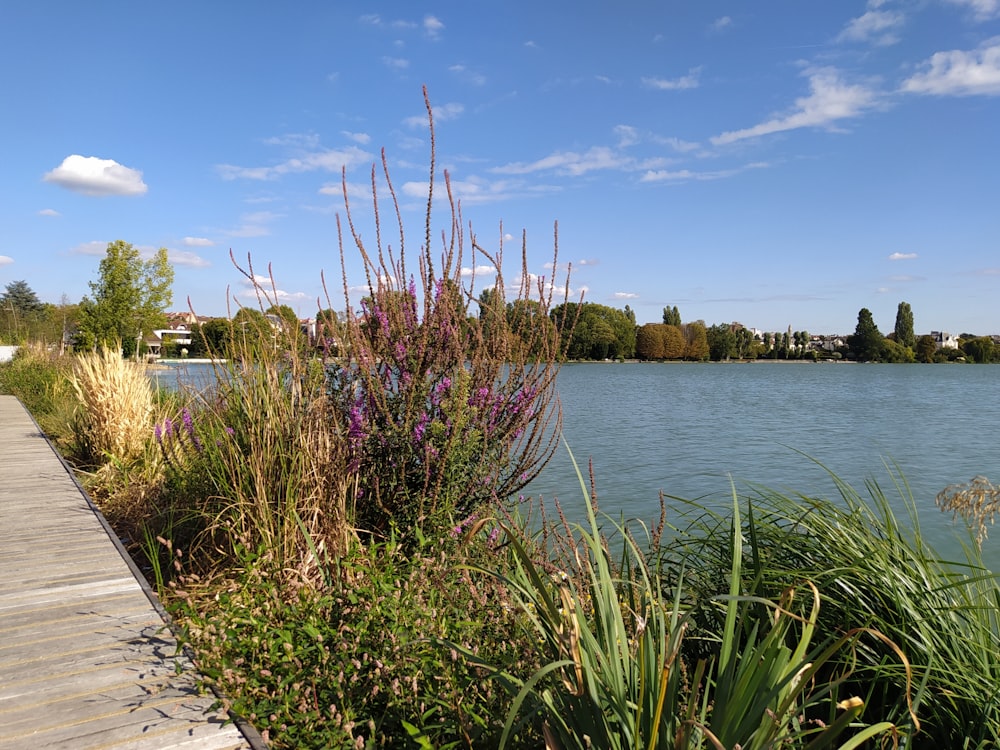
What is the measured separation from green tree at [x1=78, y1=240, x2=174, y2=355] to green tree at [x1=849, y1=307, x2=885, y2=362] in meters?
98.0

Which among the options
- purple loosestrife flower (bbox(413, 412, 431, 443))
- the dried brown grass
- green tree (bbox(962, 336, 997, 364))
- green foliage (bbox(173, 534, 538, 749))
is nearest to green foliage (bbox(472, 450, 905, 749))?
green foliage (bbox(173, 534, 538, 749))

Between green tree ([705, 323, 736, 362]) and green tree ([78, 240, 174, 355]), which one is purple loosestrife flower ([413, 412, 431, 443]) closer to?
green tree ([78, 240, 174, 355])

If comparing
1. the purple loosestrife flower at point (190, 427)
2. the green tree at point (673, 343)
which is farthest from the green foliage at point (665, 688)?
the green tree at point (673, 343)

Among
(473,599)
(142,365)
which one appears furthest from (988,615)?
(142,365)

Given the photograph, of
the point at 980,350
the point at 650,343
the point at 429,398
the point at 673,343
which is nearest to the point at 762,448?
the point at 429,398

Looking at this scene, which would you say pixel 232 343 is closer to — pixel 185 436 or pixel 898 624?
pixel 185 436

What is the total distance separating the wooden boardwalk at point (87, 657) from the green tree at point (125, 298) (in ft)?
105

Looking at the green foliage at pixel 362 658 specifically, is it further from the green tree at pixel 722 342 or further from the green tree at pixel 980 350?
the green tree at pixel 980 350

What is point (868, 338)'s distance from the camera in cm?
9912

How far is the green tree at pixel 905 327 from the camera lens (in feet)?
336

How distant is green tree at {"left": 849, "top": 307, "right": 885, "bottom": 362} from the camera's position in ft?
325

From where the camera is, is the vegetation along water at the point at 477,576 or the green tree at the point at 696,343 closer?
the vegetation along water at the point at 477,576

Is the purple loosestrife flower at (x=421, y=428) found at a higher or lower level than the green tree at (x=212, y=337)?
lower

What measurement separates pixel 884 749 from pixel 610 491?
28.0 ft
